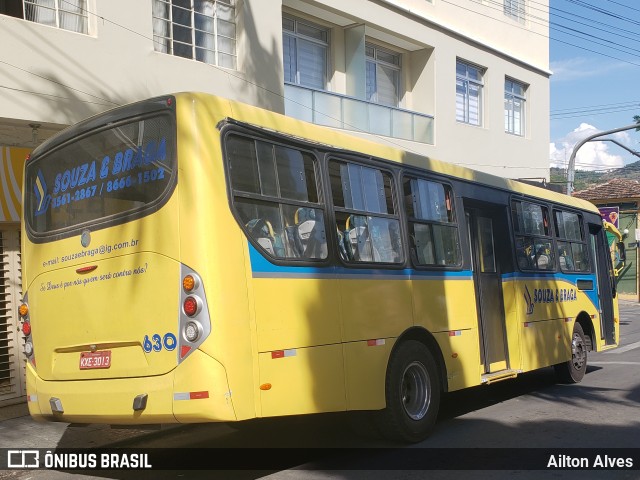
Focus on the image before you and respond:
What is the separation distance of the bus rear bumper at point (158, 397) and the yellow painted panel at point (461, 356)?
3.29 m

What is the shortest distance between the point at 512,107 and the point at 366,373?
18.5 meters

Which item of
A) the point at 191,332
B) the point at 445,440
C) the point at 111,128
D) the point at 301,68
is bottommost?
the point at 445,440

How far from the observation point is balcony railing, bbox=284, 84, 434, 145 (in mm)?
15348

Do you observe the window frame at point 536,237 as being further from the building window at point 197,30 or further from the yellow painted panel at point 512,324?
the building window at point 197,30

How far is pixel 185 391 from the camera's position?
494cm

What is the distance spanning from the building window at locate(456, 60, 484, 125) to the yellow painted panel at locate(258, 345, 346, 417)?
15.5 m

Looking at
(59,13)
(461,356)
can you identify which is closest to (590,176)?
(59,13)

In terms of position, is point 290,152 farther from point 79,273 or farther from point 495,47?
point 495,47

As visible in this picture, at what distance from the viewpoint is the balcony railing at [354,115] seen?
50.4 feet

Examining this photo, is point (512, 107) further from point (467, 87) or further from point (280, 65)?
point (280, 65)

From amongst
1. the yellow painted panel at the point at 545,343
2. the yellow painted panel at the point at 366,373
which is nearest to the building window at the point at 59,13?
the yellow painted panel at the point at 366,373

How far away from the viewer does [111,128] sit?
18.9ft

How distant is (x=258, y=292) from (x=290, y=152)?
4.47 feet

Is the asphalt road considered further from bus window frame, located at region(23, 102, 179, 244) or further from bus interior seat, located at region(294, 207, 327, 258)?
bus window frame, located at region(23, 102, 179, 244)
